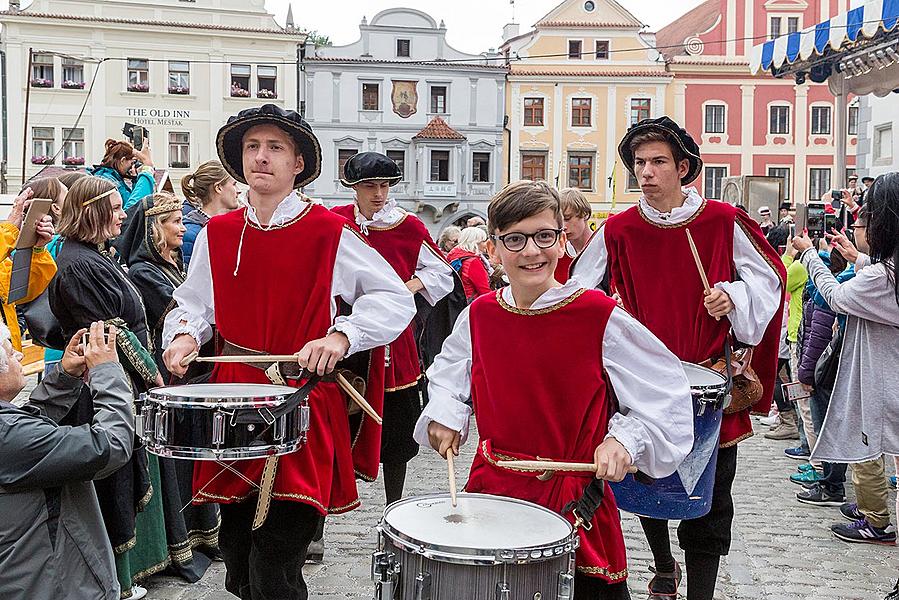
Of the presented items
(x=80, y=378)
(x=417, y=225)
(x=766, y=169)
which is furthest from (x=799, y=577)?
(x=766, y=169)

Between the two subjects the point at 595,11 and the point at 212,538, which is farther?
the point at 595,11

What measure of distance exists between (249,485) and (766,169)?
39656 millimetres

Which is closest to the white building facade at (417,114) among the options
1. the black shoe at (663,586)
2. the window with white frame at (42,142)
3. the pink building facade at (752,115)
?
the pink building facade at (752,115)

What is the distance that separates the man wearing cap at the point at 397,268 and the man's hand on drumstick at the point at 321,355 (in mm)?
2223

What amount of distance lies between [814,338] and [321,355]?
423 cm

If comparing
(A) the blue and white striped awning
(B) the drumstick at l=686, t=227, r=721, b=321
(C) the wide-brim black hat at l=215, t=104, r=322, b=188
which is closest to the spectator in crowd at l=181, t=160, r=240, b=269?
(C) the wide-brim black hat at l=215, t=104, r=322, b=188

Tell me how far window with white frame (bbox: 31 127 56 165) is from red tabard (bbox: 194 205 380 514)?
113 feet

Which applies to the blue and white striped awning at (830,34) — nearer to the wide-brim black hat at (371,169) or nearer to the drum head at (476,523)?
the wide-brim black hat at (371,169)

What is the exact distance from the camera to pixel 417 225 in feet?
19.6

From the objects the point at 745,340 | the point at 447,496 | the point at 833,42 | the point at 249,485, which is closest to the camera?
the point at 447,496

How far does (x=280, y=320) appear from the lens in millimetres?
3502

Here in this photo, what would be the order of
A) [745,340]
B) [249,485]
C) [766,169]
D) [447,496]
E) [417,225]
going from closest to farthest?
1. [447,496]
2. [249,485]
3. [745,340]
4. [417,225]
5. [766,169]

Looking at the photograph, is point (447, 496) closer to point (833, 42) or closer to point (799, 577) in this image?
point (799, 577)

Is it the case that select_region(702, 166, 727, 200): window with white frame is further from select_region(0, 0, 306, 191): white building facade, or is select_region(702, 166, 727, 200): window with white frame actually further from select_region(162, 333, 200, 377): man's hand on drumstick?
select_region(162, 333, 200, 377): man's hand on drumstick
